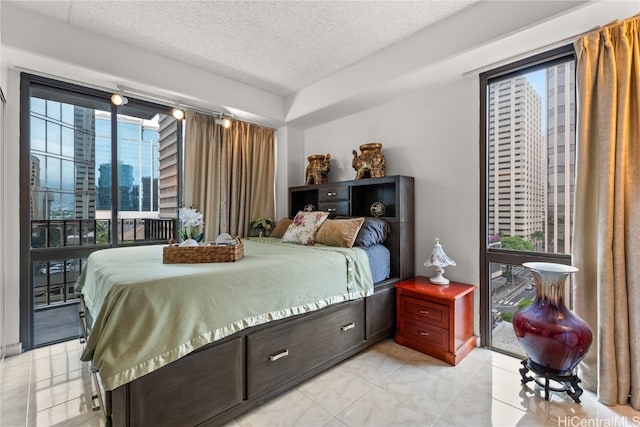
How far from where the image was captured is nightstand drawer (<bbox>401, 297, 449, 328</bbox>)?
2.22 metres

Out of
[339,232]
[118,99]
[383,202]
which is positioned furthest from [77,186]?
[383,202]

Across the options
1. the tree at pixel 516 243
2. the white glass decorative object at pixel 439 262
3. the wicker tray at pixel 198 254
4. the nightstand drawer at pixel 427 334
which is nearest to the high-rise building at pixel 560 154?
the tree at pixel 516 243

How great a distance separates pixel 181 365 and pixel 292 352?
0.72 m

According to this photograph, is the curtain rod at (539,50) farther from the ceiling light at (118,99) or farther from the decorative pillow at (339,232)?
the ceiling light at (118,99)

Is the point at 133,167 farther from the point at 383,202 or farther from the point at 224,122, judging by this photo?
the point at 383,202

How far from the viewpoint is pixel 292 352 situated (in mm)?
1883

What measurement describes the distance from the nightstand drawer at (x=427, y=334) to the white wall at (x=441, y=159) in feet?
1.60

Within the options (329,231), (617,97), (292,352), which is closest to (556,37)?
(617,97)

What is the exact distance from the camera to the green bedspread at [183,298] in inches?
49.4

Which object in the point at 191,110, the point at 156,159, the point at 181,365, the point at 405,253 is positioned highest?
the point at 191,110

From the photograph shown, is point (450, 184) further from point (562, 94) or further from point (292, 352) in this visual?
point (292, 352)

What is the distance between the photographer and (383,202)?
3.20 m

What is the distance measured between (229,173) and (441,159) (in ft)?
8.13

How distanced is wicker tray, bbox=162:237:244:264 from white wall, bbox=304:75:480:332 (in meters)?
Result: 1.89
